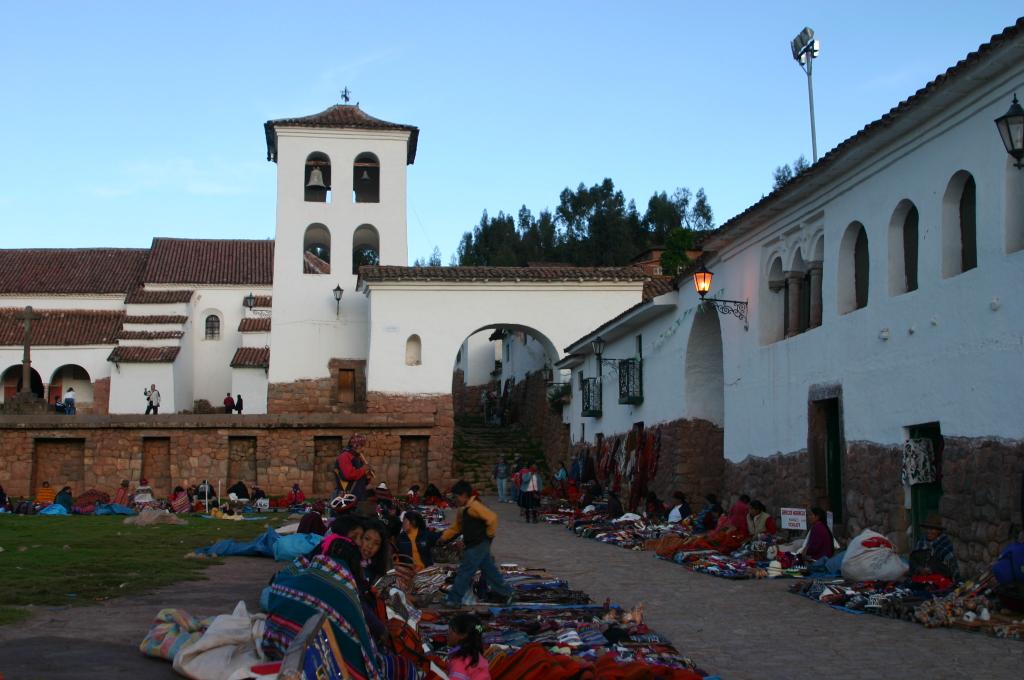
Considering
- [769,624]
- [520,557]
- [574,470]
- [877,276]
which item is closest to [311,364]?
[574,470]

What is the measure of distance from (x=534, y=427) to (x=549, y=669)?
31.3m

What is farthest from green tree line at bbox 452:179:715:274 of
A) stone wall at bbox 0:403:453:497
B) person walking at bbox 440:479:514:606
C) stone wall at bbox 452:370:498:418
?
person walking at bbox 440:479:514:606

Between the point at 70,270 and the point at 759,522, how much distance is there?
42.9m

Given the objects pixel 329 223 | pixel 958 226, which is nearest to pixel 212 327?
pixel 329 223

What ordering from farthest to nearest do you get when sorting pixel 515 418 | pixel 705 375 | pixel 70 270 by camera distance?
pixel 70 270, pixel 515 418, pixel 705 375

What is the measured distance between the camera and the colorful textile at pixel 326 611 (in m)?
6.61

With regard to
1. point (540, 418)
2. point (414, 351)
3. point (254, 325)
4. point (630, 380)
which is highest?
point (254, 325)

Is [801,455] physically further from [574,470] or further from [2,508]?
[2,508]

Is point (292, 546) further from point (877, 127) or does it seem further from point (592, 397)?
point (592, 397)

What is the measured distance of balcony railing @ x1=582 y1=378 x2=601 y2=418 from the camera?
2883 cm

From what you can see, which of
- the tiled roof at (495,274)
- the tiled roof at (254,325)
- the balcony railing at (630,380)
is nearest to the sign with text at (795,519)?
the balcony railing at (630,380)

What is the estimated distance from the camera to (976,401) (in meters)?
11.5

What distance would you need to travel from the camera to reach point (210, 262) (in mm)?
50688

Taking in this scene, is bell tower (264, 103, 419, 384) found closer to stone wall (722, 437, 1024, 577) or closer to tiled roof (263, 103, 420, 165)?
tiled roof (263, 103, 420, 165)
